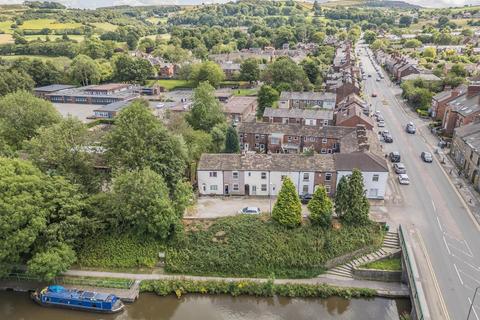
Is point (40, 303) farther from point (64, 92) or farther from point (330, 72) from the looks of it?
point (330, 72)

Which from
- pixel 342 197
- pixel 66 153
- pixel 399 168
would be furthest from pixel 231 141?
pixel 399 168

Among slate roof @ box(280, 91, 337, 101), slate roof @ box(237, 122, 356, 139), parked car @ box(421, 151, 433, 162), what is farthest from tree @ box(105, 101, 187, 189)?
slate roof @ box(280, 91, 337, 101)

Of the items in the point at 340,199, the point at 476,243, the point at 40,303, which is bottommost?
the point at 40,303

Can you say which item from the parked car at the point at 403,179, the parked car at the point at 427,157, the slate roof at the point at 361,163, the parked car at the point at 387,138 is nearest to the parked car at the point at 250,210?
the slate roof at the point at 361,163

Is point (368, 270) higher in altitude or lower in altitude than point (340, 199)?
lower

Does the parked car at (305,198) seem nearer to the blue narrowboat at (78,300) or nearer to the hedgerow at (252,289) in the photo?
the hedgerow at (252,289)

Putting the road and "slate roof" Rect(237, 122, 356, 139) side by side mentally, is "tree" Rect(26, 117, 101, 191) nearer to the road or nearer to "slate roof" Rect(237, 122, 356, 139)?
"slate roof" Rect(237, 122, 356, 139)

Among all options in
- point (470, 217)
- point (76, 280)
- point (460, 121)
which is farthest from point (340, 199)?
point (460, 121)
